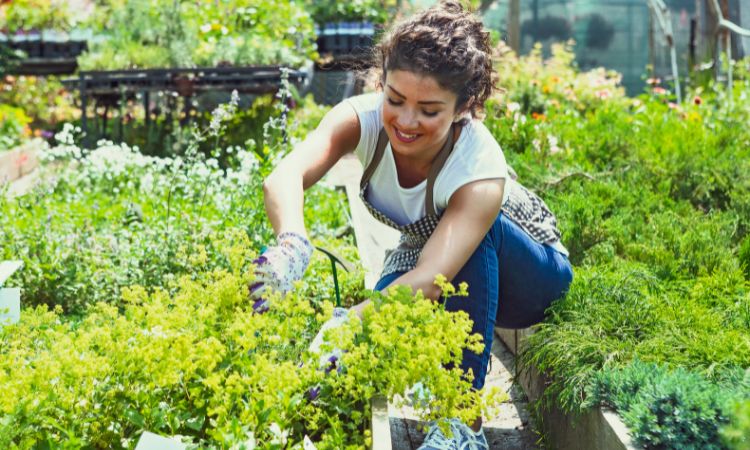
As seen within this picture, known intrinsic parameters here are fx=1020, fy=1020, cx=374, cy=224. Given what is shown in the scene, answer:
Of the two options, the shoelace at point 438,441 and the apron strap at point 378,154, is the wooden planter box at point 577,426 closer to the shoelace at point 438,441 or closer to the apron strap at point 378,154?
the shoelace at point 438,441

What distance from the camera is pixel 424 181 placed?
2.78 m

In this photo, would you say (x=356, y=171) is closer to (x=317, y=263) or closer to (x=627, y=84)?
(x=317, y=263)

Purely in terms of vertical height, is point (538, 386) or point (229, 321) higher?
point (229, 321)

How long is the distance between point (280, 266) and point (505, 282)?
0.84m

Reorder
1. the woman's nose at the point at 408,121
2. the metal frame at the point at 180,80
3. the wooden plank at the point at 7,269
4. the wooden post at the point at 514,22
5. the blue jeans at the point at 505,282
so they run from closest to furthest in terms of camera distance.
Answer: the woman's nose at the point at 408,121 < the blue jeans at the point at 505,282 < the wooden plank at the point at 7,269 < the metal frame at the point at 180,80 < the wooden post at the point at 514,22

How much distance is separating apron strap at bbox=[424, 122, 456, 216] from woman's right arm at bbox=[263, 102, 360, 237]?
0.84 ft

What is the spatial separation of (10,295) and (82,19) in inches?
306

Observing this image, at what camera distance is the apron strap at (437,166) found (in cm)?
270

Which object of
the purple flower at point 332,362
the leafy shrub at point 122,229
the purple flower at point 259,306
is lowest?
the leafy shrub at point 122,229

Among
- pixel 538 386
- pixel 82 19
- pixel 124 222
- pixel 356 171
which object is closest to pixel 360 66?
pixel 538 386

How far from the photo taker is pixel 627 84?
11.2m

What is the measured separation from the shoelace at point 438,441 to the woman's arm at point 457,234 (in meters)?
0.32

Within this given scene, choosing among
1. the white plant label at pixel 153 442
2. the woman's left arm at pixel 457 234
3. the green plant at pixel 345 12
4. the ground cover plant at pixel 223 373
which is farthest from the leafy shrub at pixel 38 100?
the white plant label at pixel 153 442

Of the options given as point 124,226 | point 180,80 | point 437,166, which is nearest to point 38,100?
point 180,80
